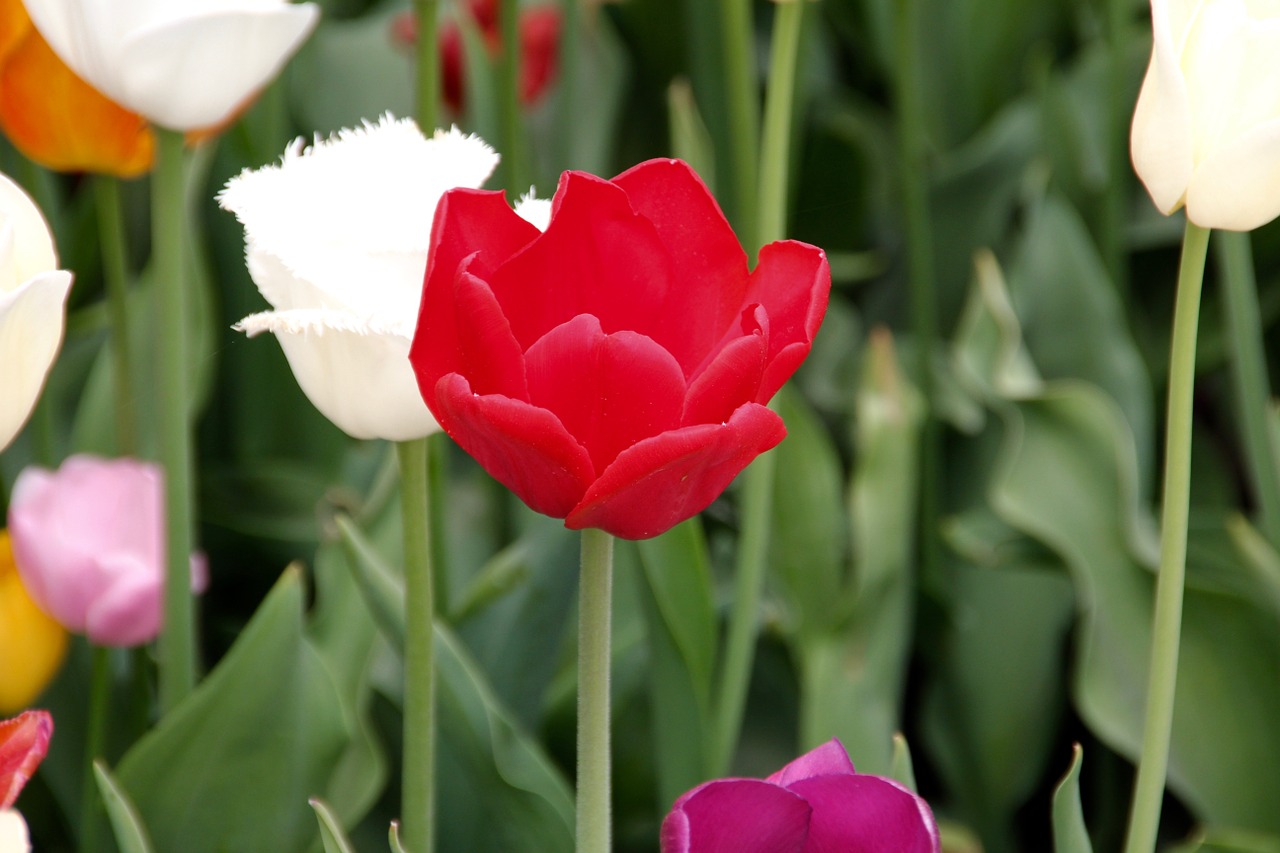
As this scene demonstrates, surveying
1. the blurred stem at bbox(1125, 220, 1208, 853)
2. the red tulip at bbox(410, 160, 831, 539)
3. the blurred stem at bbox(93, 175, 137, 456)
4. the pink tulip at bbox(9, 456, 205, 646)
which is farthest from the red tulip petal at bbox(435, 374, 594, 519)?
the blurred stem at bbox(93, 175, 137, 456)

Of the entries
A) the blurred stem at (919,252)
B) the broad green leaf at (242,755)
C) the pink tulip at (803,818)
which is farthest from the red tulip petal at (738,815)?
the blurred stem at (919,252)

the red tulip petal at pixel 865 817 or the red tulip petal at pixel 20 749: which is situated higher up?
the red tulip petal at pixel 20 749

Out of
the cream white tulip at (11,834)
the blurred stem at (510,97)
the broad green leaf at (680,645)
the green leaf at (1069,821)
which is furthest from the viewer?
the blurred stem at (510,97)

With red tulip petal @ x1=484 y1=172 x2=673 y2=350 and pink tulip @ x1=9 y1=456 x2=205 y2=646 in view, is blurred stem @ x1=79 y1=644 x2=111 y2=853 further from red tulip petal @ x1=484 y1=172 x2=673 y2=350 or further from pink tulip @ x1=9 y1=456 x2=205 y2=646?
red tulip petal @ x1=484 y1=172 x2=673 y2=350

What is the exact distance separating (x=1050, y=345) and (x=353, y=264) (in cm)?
58

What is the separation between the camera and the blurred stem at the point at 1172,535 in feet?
0.97

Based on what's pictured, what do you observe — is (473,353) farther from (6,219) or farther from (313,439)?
(313,439)

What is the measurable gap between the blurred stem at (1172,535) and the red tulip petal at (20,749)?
22cm

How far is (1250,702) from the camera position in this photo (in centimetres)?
61

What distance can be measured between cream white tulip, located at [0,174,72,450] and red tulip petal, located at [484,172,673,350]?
0.09 meters

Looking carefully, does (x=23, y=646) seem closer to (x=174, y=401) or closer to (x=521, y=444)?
(x=174, y=401)

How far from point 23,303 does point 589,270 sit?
4.3 inches

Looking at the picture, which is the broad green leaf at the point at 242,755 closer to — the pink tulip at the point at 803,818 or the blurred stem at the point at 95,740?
the blurred stem at the point at 95,740

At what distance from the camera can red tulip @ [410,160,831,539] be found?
216 millimetres
